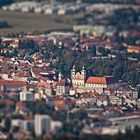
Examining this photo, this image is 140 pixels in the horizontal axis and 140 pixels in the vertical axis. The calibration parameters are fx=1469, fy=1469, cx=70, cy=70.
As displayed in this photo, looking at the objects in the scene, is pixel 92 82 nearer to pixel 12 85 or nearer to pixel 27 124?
pixel 12 85

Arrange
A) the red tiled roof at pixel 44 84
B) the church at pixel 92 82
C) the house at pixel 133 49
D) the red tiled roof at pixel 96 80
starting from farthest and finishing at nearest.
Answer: the house at pixel 133 49 → the red tiled roof at pixel 96 80 → the church at pixel 92 82 → the red tiled roof at pixel 44 84

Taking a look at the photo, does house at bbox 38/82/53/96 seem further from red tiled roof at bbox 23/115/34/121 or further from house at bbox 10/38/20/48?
house at bbox 10/38/20/48

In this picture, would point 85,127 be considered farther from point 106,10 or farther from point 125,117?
point 106,10

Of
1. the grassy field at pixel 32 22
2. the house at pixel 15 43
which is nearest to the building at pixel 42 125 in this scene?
the house at pixel 15 43

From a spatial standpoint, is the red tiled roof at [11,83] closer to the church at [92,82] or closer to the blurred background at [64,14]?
the church at [92,82]

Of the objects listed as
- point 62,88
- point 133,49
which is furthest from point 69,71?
point 133,49

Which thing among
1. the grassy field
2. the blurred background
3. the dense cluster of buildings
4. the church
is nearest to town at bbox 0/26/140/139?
the church

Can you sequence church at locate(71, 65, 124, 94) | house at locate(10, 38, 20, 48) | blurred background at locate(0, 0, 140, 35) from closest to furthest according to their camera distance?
church at locate(71, 65, 124, 94), house at locate(10, 38, 20, 48), blurred background at locate(0, 0, 140, 35)

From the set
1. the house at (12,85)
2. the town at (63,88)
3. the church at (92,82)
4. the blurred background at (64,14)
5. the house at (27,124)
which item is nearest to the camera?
the house at (27,124)
